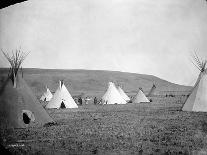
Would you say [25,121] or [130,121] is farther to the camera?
[25,121]

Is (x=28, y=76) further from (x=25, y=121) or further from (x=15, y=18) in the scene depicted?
(x=15, y=18)

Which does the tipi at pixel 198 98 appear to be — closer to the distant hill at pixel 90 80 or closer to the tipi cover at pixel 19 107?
the distant hill at pixel 90 80

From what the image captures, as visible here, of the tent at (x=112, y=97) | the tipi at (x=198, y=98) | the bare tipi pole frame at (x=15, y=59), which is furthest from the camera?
the tent at (x=112, y=97)

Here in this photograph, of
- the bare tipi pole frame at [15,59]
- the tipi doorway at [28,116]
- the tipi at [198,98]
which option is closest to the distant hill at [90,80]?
the bare tipi pole frame at [15,59]

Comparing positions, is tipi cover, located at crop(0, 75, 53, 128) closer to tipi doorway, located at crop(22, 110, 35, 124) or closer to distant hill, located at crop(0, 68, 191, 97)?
tipi doorway, located at crop(22, 110, 35, 124)

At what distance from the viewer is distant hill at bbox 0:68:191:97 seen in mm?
7504

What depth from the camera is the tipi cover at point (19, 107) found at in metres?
7.84

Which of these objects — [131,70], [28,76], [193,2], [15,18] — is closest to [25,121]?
[28,76]

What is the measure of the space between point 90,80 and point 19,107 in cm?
874

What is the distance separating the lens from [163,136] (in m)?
6.04

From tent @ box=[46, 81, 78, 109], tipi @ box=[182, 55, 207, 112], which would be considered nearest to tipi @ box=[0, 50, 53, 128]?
tipi @ box=[182, 55, 207, 112]

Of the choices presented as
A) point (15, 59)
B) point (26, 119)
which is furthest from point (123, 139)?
point (26, 119)

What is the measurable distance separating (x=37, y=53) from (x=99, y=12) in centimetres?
163

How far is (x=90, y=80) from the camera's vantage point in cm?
1683
